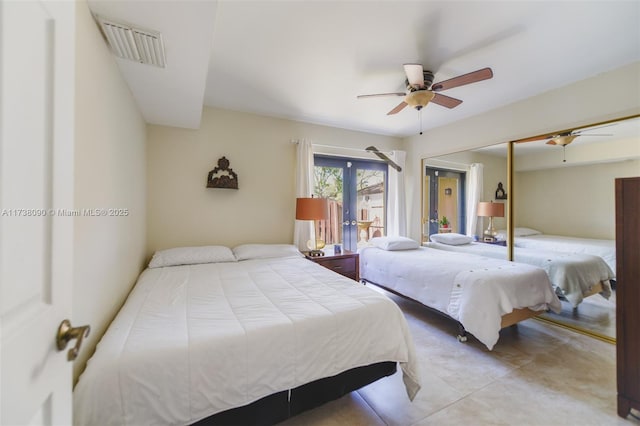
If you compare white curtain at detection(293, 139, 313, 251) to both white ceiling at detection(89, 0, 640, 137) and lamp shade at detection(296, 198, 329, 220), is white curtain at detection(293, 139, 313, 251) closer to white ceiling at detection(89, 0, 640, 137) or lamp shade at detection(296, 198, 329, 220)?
lamp shade at detection(296, 198, 329, 220)

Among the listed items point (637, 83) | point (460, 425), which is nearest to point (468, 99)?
point (637, 83)

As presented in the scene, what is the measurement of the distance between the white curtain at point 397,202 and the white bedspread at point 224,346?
2.66 m

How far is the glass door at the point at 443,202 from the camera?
3779 millimetres

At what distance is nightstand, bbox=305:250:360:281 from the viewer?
3246mm

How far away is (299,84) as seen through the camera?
260 centimetres

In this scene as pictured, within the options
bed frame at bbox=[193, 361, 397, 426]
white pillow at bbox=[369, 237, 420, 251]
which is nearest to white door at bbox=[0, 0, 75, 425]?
bed frame at bbox=[193, 361, 397, 426]

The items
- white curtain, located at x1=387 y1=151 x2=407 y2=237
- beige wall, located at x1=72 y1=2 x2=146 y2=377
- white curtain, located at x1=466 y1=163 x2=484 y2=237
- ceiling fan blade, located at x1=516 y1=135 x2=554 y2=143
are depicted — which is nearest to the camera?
beige wall, located at x1=72 y1=2 x2=146 y2=377

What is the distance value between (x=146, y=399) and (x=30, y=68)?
1139mm

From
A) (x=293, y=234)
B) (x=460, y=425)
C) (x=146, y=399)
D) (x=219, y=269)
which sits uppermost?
(x=293, y=234)

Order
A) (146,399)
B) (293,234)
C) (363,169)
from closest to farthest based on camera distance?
(146,399)
(293,234)
(363,169)

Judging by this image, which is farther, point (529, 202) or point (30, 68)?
point (529, 202)

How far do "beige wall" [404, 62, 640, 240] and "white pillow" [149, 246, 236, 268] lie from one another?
319 centimetres

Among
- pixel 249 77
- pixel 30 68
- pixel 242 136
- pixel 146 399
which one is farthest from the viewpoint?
pixel 242 136

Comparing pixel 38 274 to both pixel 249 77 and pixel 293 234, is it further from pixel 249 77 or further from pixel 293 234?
pixel 293 234
